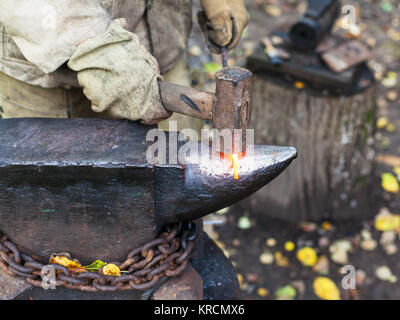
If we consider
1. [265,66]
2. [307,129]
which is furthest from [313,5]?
[307,129]

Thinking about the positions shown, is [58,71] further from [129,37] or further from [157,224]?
[157,224]

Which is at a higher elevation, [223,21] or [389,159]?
[223,21]

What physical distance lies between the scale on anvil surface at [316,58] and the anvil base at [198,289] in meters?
1.38

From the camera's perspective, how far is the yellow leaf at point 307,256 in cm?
339

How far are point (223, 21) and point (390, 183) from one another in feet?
7.31

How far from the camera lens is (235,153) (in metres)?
1.70

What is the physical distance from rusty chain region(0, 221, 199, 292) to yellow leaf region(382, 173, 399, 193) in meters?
2.45

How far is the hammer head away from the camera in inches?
62.9

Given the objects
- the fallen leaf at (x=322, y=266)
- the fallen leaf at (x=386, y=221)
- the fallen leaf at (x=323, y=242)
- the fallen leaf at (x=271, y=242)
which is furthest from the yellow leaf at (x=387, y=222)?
the fallen leaf at (x=271, y=242)

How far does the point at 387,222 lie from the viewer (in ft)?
11.8

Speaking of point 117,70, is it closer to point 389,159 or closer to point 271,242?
point 271,242

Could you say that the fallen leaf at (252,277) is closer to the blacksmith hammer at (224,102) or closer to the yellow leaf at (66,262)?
the yellow leaf at (66,262)

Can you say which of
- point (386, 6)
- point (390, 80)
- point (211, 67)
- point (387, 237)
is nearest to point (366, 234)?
point (387, 237)
